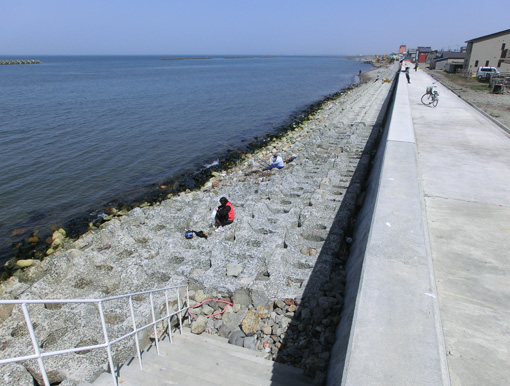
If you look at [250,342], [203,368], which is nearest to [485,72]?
[250,342]

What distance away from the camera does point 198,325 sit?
17.4 ft

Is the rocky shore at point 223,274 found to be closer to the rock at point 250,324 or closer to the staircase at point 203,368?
the rock at point 250,324

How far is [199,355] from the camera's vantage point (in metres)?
4.34

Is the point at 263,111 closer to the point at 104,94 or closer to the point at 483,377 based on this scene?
the point at 104,94

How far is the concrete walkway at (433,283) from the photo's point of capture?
8.70ft

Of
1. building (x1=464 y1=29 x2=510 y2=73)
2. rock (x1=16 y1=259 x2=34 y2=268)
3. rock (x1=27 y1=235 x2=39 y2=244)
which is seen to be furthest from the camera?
building (x1=464 y1=29 x2=510 y2=73)

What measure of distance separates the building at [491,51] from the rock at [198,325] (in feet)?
142

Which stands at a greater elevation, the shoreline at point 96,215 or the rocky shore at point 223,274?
the rocky shore at point 223,274

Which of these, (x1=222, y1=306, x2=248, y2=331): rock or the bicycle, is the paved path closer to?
(x1=222, y1=306, x2=248, y2=331): rock

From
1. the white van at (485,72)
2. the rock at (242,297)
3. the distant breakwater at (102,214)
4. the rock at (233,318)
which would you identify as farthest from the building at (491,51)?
the rock at (233,318)

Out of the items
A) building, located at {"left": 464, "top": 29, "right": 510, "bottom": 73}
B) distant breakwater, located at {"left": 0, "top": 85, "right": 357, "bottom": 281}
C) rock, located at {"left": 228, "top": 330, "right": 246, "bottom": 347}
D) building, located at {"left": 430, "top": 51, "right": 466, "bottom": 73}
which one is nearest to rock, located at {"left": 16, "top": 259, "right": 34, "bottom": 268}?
distant breakwater, located at {"left": 0, "top": 85, "right": 357, "bottom": 281}

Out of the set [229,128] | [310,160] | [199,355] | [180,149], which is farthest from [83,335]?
[229,128]

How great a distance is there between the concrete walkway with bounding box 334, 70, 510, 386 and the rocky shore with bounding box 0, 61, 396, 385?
3.90 feet

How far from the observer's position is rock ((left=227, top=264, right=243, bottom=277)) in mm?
6426
